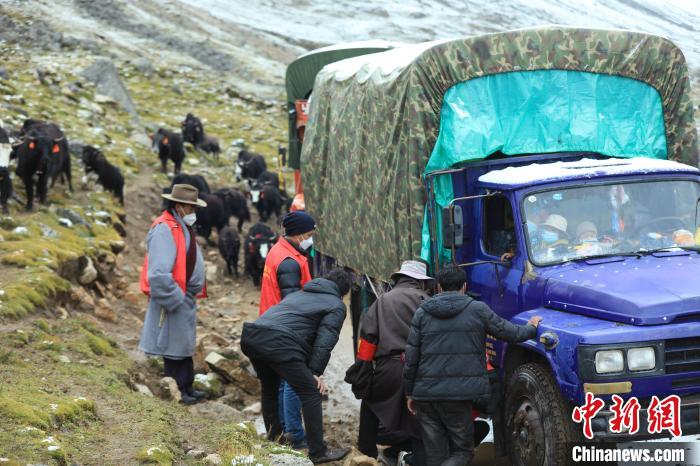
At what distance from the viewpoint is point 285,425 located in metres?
8.02

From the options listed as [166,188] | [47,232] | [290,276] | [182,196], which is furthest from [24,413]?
[166,188]

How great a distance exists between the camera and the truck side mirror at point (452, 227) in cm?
715

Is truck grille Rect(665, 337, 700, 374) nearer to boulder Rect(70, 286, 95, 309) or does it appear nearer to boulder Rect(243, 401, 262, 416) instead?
boulder Rect(243, 401, 262, 416)

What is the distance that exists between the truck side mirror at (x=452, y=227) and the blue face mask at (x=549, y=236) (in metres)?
0.62

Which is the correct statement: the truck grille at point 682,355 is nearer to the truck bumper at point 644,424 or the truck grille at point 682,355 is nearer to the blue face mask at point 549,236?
the truck bumper at point 644,424

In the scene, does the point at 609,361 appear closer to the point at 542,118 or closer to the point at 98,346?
the point at 542,118

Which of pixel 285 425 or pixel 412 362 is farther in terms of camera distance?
pixel 285 425

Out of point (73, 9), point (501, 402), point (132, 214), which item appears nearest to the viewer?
point (501, 402)

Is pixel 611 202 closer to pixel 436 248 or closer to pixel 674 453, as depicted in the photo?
pixel 436 248

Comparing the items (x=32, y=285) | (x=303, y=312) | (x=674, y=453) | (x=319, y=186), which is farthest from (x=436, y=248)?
(x=32, y=285)

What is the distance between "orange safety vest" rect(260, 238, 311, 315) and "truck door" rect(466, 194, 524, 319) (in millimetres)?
1443

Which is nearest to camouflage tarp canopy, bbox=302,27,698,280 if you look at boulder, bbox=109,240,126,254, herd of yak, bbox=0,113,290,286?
boulder, bbox=109,240,126,254

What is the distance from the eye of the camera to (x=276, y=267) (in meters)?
8.14

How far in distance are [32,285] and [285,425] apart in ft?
15.3
